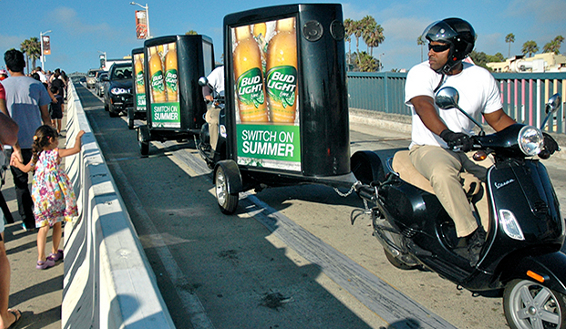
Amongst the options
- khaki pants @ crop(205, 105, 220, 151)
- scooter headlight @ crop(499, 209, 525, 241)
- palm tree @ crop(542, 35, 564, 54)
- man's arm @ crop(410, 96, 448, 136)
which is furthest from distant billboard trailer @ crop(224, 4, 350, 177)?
palm tree @ crop(542, 35, 564, 54)

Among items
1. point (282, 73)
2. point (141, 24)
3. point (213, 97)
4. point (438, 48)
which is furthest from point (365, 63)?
point (438, 48)

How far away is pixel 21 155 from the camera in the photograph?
562 cm

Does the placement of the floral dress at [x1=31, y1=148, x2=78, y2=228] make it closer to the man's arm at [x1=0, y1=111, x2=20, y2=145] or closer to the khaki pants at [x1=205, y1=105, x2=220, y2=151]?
the man's arm at [x1=0, y1=111, x2=20, y2=145]

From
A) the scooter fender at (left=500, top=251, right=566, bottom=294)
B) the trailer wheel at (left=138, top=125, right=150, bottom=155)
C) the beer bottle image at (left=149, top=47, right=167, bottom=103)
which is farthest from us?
the trailer wheel at (left=138, top=125, right=150, bottom=155)

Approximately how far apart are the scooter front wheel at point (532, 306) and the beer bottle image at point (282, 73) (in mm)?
3138

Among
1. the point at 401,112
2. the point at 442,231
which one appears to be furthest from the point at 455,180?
the point at 401,112

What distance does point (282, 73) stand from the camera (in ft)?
18.3

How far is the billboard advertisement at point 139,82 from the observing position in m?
12.9

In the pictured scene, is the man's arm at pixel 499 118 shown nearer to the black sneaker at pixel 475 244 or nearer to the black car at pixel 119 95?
the black sneaker at pixel 475 244

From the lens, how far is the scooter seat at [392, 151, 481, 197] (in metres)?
3.61

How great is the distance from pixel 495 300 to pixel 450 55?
A: 1935 millimetres

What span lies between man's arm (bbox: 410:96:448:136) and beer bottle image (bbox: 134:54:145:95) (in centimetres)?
1027

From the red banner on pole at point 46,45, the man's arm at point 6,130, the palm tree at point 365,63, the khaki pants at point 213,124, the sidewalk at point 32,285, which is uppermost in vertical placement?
the red banner on pole at point 46,45

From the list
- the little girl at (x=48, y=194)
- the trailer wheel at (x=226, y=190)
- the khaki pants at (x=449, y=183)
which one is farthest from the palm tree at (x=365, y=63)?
the khaki pants at (x=449, y=183)
